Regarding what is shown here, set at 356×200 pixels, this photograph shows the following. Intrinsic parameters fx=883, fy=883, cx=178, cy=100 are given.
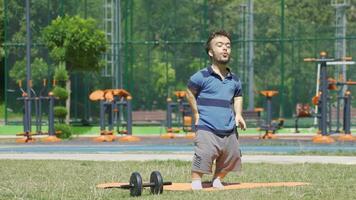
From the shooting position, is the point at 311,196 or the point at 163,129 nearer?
the point at 311,196

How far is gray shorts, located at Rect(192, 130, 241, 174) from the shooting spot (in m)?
9.69

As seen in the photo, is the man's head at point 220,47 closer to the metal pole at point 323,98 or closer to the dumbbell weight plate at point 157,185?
the dumbbell weight plate at point 157,185

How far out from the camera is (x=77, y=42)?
2775 cm

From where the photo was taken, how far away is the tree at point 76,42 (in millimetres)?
27812

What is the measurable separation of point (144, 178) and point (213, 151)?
2146mm

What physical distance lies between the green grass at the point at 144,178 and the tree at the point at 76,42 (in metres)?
12.8

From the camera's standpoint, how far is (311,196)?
8.62 m

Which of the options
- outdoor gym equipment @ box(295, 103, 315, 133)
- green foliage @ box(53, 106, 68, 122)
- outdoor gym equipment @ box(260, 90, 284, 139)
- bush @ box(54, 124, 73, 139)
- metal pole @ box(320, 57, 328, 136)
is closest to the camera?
metal pole @ box(320, 57, 328, 136)

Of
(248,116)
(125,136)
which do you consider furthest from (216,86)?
(248,116)

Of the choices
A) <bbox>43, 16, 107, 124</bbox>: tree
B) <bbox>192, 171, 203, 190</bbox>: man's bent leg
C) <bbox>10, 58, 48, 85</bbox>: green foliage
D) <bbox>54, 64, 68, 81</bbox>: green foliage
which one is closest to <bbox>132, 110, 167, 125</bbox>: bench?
<bbox>43, 16, 107, 124</bbox>: tree

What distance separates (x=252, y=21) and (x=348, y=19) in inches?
144

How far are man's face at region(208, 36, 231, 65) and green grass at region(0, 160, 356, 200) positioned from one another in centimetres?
157

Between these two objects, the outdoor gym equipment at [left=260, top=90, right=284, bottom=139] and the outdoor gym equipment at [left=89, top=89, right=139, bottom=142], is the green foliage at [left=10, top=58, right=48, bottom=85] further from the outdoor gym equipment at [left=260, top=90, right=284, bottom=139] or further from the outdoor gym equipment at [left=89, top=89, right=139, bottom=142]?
the outdoor gym equipment at [left=260, top=90, right=284, bottom=139]

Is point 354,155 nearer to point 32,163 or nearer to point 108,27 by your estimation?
point 32,163
